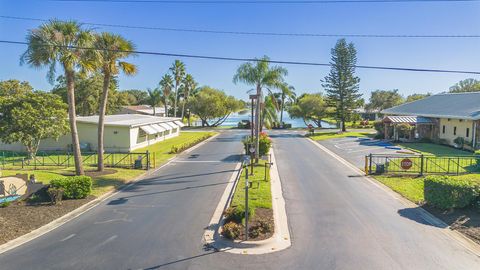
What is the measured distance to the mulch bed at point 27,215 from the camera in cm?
1187

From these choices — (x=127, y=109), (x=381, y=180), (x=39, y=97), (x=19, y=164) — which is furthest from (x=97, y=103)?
(x=381, y=180)

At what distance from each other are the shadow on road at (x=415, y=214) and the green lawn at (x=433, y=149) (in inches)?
697

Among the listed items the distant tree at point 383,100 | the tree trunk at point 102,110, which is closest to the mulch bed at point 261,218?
the tree trunk at point 102,110

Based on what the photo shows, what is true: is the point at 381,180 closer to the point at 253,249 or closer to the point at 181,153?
the point at 253,249

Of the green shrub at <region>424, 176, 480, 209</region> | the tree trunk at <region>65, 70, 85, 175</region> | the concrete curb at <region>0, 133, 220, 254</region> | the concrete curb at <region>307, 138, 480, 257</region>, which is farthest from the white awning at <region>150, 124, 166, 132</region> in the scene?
the green shrub at <region>424, 176, 480, 209</region>

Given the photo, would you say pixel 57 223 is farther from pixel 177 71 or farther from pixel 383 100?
pixel 383 100

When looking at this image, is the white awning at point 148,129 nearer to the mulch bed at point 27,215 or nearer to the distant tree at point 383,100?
the mulch bed at point 27,215

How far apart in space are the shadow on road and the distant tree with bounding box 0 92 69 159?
83.4 feet

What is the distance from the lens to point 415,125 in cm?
3969

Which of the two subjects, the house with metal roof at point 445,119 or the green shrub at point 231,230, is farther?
the house with metal roof at point 445,119

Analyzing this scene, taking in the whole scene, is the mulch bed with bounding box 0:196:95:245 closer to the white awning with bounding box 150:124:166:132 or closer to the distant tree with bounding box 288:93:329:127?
the white awning with bounding box 150:124:166:132

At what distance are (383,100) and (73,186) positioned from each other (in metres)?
82.5

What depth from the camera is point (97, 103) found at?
5675cm

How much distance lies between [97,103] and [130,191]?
140ft
